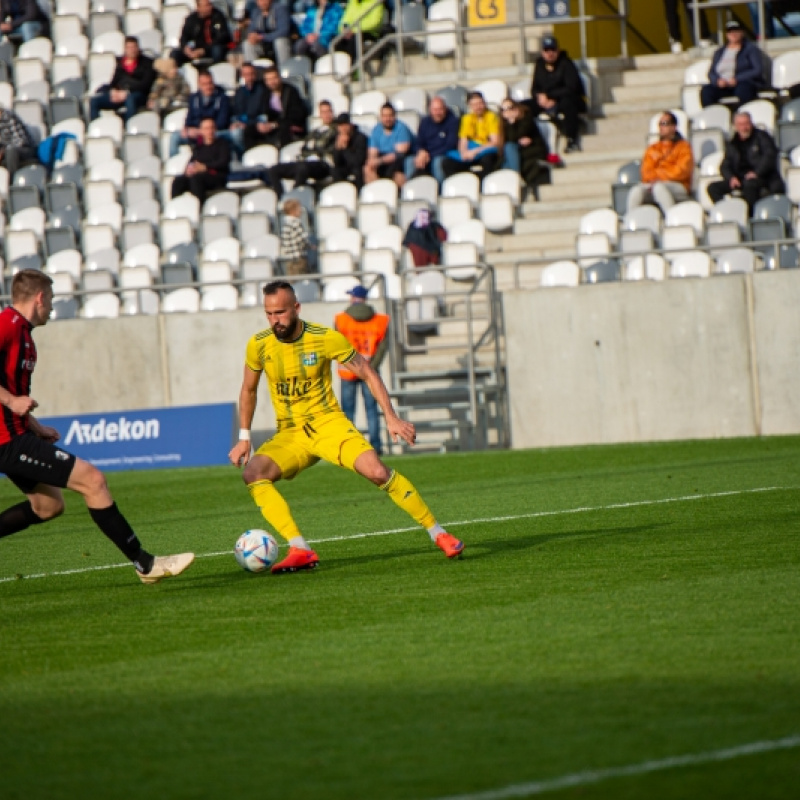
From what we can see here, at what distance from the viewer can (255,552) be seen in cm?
888

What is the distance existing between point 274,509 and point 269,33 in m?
20.4

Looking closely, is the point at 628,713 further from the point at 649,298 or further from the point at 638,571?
the point at 649,298

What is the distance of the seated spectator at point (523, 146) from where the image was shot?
23.6m

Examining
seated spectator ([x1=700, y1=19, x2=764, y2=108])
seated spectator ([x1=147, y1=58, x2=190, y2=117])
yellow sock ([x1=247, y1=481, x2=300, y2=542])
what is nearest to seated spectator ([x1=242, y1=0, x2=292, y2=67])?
seated spectator ([x1=147, y1=58, x2=190, y2=117])

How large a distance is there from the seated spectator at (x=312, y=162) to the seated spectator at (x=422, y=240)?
2.82 meters

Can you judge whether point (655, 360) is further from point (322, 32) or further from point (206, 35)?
point (206, 35)

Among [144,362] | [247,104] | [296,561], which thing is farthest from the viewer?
[247,104]

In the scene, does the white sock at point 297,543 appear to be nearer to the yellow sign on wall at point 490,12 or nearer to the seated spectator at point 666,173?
the seated spectator at point 666,173

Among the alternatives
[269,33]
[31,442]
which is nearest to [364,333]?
[269,33]

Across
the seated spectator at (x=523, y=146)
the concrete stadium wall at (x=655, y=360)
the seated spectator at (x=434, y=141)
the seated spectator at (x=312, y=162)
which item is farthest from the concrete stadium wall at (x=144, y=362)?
the seated spectator at (x=523, y=146)

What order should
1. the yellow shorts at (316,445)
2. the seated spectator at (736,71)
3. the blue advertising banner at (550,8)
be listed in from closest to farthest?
the yellow shorts at (316,445) < the seated spectator at (736,71) < the blue advertising banner at (550,8)

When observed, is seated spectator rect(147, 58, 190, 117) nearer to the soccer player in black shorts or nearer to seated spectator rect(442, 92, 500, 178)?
seated spectator rect(442, 92, 500, 178)

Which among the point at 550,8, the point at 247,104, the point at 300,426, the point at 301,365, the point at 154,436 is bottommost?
the point at 154,436

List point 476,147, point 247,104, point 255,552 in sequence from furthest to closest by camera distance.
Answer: point 247,104 → point 476,147 → point 255,552
